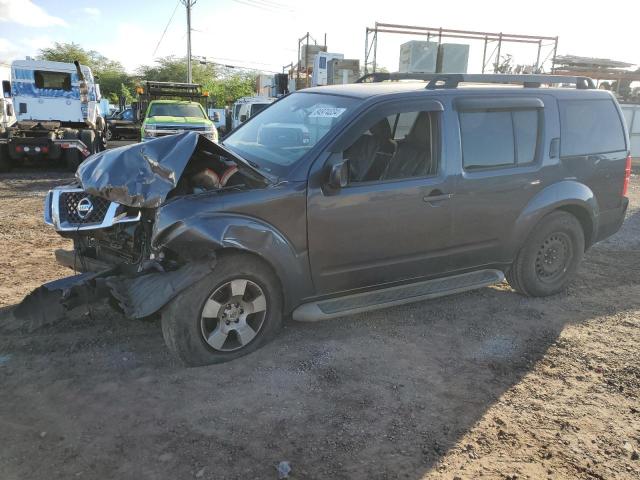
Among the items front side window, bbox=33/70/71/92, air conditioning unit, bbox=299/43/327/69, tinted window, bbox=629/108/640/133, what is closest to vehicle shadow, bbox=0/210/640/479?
front side window, bbox=33/70/71/92

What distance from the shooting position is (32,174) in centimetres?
1262

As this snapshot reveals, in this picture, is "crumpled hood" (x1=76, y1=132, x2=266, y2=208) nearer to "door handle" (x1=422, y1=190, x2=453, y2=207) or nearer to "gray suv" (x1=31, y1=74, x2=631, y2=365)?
"gray suv" (x1=31, y1=74, x2=631, y2=365)

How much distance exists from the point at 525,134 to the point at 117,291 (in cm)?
349

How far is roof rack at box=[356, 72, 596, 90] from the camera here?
4297 mm

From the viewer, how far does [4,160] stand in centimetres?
1248

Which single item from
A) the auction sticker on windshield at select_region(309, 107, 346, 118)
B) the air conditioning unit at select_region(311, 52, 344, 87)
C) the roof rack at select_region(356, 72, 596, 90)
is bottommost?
the auction sticker on windshield at select_region(309, 107, 346, 118)

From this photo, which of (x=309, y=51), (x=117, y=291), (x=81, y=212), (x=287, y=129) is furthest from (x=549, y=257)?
(x=309, y=51)

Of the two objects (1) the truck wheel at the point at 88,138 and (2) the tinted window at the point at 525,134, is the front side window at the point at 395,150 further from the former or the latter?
(1) the truck wheel at the point at 88,138

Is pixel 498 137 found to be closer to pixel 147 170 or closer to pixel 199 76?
pixel 147 170

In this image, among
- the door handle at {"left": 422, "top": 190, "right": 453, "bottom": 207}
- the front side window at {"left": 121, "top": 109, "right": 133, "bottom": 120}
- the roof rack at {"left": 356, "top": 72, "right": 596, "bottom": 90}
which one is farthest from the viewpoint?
the front side window at {"left": 121, "top": 109, "right": 133, "bottom": 120}

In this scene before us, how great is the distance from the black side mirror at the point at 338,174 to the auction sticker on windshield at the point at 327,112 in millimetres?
532

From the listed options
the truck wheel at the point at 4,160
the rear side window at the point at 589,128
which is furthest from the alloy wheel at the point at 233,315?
the truck wheel at the point at 4,160

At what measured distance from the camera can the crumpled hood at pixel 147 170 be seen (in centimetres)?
332

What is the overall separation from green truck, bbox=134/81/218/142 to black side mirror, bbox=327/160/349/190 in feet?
28.0
